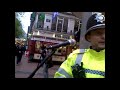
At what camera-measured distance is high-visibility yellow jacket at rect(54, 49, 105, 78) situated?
126 cm

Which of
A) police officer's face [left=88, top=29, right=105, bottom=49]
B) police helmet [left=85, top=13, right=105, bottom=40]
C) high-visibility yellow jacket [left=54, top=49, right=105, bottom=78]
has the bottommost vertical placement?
high-visibility yellow jacket [left=54, top=49, right=105, bottom=78]

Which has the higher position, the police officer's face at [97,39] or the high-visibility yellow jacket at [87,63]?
the police officer's face at [97,39]

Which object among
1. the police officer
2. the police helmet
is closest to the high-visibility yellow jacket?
the police officer

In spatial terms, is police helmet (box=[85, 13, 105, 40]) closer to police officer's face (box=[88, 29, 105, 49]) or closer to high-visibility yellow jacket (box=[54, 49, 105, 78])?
police officer's face (box=[88, 29, 105, 49])

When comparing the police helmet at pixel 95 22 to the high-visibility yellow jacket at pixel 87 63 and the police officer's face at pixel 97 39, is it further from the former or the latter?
the high-visibility yellow jacket at pixel 87 63

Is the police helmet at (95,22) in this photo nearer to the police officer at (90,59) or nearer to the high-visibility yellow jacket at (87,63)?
the police officer at (90,59)

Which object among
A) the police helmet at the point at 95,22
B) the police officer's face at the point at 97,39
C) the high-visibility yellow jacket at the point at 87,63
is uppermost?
the police helmet at the point at 95,22

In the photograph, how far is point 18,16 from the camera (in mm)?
1549

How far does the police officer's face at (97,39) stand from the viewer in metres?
1.34

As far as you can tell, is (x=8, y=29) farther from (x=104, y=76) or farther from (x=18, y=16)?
(x=104, y=76)

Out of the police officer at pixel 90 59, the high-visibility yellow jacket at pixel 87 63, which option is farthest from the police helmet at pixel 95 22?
the high-visibility yellow jacket at pixel 87 63

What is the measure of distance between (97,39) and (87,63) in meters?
0.16
